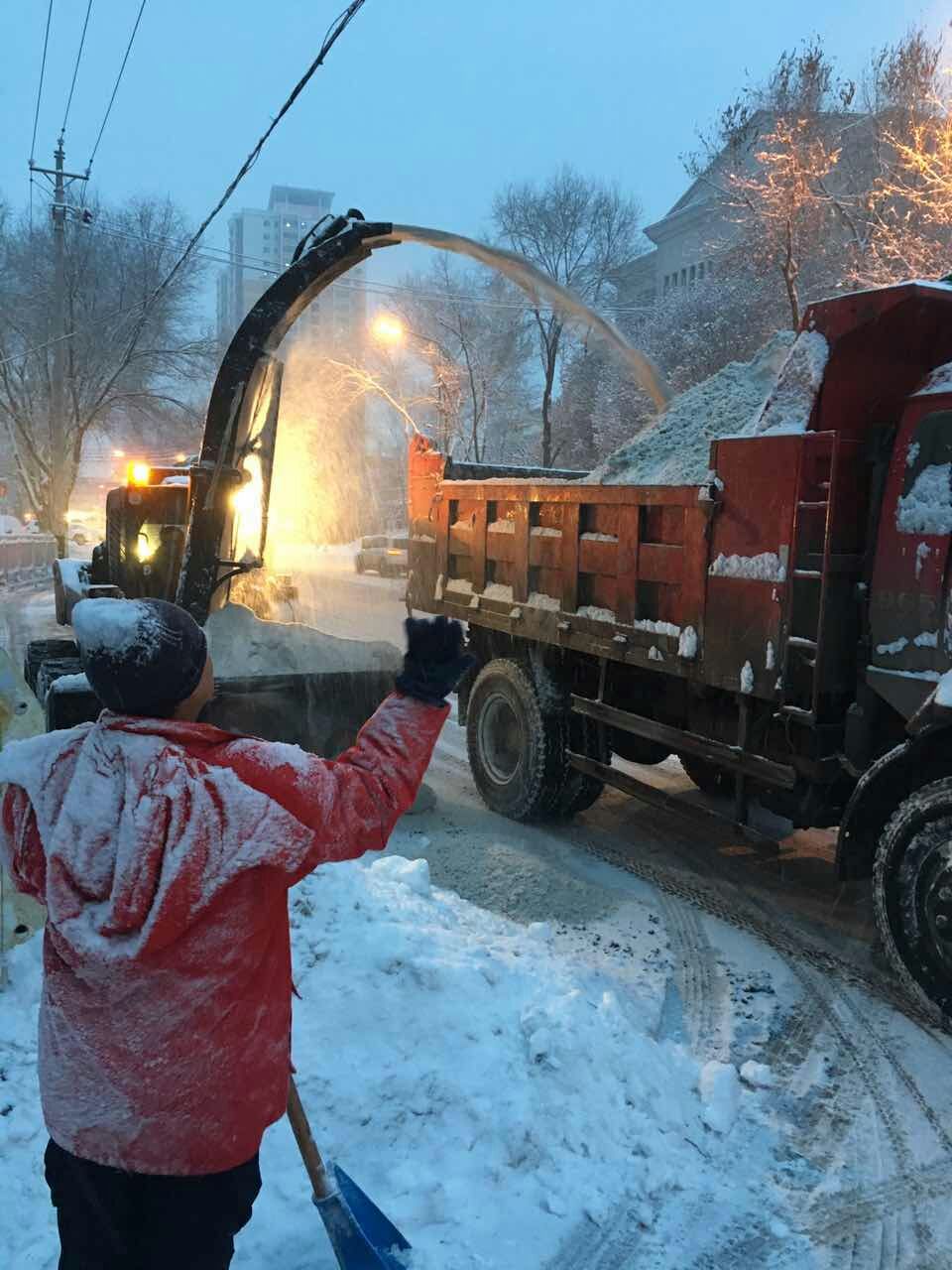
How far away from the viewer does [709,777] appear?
6.79 m

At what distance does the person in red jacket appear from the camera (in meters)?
1.62

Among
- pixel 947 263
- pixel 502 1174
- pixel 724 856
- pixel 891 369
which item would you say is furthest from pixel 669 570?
pixel 947 263

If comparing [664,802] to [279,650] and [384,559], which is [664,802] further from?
[384,559]

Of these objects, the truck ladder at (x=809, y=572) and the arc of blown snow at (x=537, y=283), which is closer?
the truck ladder at (x=809, y=572)

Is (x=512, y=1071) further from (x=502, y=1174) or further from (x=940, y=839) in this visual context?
(x=940, y=839)

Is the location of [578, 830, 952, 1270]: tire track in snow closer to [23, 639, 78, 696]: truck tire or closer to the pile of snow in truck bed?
the pile of snow in truck bed

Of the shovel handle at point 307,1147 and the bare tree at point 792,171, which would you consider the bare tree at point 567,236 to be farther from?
the shovel handle at point 307,1147

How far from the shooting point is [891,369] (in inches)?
187

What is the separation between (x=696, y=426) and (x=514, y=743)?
2578 millimetres

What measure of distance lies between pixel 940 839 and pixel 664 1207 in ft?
6.52

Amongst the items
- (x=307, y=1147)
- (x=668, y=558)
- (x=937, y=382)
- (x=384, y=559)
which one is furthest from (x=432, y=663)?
(x=384, y=559)

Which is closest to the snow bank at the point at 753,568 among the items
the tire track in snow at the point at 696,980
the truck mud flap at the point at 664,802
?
the truck mud flap at the point at 664,802

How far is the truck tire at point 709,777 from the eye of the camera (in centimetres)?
621

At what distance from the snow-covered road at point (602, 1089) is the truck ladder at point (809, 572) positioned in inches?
53.2
